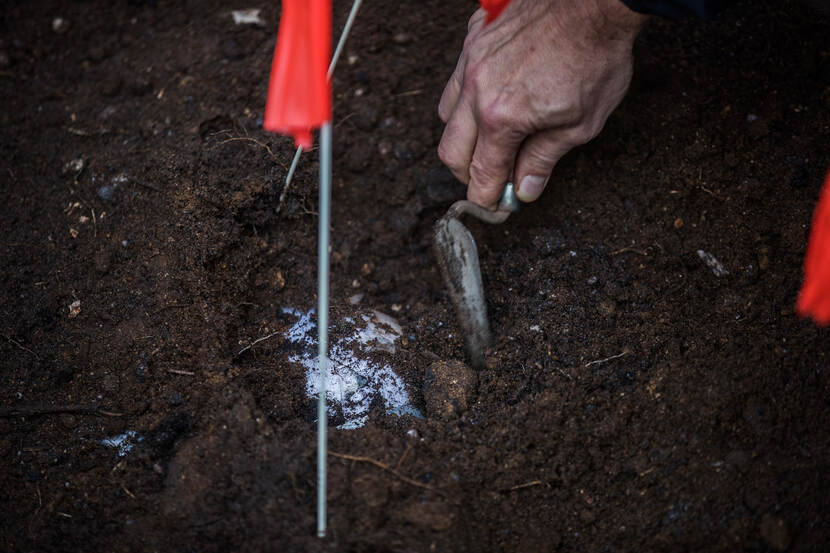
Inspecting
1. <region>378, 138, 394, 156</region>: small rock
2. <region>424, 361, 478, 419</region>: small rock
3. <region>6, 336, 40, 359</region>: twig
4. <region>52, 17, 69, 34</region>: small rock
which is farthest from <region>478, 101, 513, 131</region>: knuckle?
<region>52, 17, 69, 34</region>: small rock

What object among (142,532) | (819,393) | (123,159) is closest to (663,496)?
(819,393)

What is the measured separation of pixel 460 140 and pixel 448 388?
2.02 feet

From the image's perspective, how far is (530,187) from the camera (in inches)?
62.0

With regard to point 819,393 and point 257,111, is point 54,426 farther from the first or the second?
point 819,393

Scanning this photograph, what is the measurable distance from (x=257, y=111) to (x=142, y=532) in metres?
1.14

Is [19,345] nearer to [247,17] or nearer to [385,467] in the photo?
[385,467]

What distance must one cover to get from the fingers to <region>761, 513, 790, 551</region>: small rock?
102 cm

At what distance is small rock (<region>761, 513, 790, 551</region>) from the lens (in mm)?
1189

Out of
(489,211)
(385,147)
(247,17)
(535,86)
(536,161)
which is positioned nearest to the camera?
(535,86)

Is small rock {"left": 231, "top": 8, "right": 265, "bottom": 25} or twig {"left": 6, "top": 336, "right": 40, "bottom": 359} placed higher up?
small rock {"left": 231, "top": 8, "right": 265, "bottom": 25}

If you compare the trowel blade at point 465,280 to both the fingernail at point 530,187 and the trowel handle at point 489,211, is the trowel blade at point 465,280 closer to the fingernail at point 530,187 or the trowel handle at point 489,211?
the trowel handle at point 489,211

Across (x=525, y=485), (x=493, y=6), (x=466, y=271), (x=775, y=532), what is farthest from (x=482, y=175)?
(x=775, y=532)

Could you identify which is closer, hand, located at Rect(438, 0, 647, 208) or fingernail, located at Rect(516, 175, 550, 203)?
hand, located at Rect(438, 0, 647, 208)

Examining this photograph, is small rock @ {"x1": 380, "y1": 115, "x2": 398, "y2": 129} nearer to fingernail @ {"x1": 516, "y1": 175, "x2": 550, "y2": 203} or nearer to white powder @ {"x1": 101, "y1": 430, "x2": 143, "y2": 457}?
fingernail @ {"x1": 516, "y1": 175, "x2": 550, "y2": 203}
